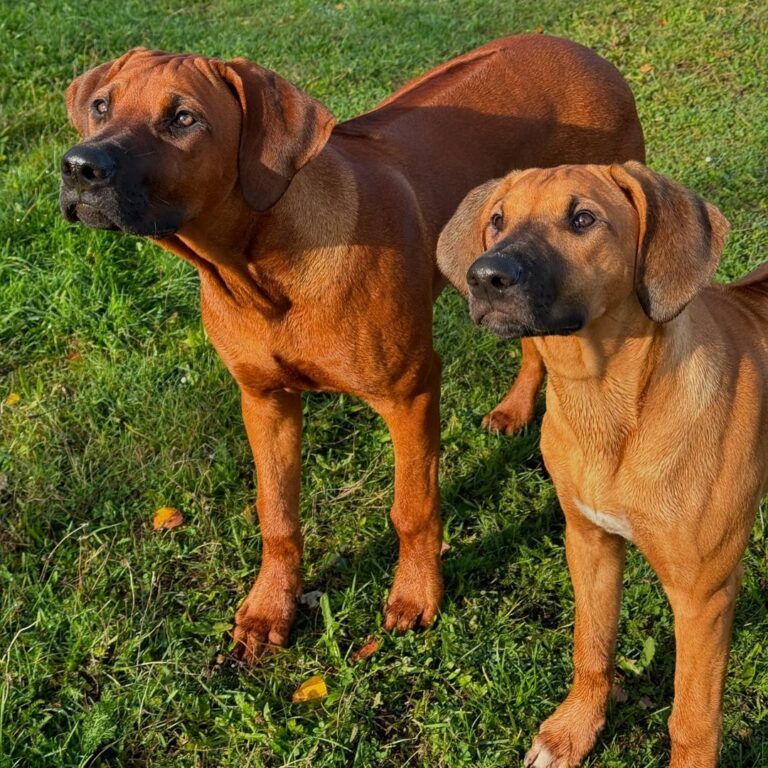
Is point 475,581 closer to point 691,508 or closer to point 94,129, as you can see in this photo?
point 691,508

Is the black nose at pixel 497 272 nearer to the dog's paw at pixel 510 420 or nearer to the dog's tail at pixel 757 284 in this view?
the dog's tail at pixel 757 284

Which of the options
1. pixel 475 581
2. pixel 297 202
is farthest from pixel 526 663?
pixel 297 202

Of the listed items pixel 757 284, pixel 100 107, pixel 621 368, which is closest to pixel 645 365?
pixel 621 368

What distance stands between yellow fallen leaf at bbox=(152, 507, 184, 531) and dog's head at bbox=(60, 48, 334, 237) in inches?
61.4

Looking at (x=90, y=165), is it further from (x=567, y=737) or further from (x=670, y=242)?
(x=567, y=737)

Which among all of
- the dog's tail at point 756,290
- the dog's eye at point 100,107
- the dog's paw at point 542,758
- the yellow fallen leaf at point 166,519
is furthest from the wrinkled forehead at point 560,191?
the yellow fallen leaf at point 166,519

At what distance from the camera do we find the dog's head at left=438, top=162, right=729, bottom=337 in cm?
243

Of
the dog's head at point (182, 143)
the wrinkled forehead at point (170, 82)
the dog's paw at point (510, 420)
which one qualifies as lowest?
the dog's paw at point (510, 420)

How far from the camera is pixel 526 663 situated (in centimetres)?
345

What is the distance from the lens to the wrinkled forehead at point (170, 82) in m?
2.81

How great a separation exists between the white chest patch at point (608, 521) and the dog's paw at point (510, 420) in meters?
1.46

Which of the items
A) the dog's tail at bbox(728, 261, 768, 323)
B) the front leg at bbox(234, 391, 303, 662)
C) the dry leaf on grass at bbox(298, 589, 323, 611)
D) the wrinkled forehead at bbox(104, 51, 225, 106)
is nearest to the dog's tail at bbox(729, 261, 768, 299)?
the dog's tail at bbox(728, 261, 768, 323)

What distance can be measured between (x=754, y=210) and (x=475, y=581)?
2976 mm

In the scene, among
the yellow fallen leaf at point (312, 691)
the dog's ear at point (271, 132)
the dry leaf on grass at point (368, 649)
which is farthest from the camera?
the dry leaf on grass at point (368, 649)
